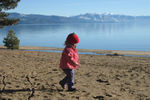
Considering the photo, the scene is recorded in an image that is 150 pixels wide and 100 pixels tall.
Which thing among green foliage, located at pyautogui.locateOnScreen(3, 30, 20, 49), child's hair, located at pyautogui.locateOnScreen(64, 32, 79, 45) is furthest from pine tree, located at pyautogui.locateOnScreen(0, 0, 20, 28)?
green foliage, located at pyautogui.locateOnScreen(3, 30, 20, 49)

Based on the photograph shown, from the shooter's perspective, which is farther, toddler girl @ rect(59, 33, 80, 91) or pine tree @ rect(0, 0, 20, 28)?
pine tree @ rect(0, 0, 20, 28)

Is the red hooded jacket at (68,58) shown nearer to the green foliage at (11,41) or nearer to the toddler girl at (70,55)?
the toddler girl at (70,55)

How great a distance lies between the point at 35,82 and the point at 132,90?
308 centimetres

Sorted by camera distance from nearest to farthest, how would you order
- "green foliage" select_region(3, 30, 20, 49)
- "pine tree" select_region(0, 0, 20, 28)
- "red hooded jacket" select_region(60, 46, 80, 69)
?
"red hooded jacket" select_region(60, 46, 80, 69) < "pine tree" select_region(0, 0, 20, 28) < "green foliage" select_region(3, 30, 20, 49)

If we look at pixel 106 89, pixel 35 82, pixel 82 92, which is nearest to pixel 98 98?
pixel 82 92

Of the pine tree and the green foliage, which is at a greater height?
the pine tree

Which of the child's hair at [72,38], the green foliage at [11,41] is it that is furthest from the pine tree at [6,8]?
the green foliage at [11,41]

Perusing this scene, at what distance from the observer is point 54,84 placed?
6344 mm

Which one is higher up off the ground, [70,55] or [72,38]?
[72,38]

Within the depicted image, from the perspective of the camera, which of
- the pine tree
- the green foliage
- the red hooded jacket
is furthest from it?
the green foliage

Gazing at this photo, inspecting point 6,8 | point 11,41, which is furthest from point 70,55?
point 11,41

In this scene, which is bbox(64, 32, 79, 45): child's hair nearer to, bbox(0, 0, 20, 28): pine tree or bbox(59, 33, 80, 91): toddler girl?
bbox(59, 33, 80, 91): toddler girl

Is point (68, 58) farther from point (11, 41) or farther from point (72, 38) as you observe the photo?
point (11, 41)

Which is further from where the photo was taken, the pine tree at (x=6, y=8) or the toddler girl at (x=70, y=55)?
the pine tree at (x=6, y=8)
